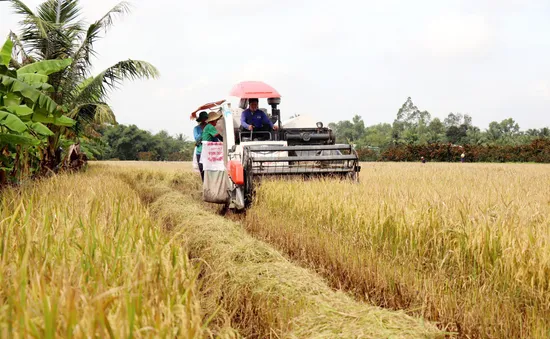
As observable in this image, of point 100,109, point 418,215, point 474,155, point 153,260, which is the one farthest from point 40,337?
point 474,155

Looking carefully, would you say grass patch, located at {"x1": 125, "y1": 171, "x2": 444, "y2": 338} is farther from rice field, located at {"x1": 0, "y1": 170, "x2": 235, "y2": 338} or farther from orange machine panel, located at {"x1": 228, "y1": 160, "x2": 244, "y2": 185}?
orange machine panel, located at {"x1": 228, "y1": 160, "x2": 244, "y2": 185}

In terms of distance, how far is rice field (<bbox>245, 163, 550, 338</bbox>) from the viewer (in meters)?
3.14

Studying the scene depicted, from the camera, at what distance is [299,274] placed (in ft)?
13.1

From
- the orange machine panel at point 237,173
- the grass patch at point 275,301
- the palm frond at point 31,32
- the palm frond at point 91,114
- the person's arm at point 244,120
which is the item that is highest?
the palm frond at point 31,32

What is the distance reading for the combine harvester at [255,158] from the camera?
7.93m

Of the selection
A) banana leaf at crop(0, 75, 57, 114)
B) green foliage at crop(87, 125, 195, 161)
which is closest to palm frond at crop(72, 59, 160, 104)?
banana leaf at crop(0, 75, 57, 114)

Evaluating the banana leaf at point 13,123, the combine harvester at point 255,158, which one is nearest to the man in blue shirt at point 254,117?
the combine harvester at point 255,158

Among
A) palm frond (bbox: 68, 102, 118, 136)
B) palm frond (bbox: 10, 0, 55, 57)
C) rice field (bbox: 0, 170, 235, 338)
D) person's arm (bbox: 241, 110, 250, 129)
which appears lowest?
rice field (bbox: 0, 170, 235, 338)

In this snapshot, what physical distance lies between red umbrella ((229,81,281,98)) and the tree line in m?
1.88

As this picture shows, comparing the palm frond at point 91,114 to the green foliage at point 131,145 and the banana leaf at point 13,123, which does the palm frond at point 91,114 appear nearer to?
the banana leaf at point 13,123

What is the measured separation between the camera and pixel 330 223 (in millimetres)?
5684

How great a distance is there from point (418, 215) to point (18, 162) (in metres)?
7.10

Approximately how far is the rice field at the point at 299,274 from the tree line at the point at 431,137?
5089 mm

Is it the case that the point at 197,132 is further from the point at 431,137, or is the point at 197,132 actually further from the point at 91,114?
the point at 431,137
